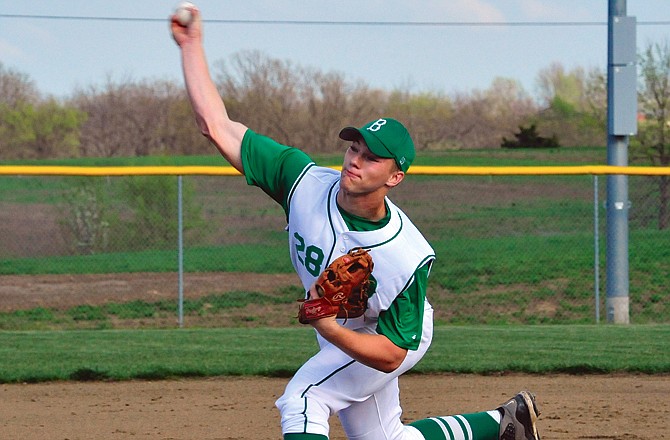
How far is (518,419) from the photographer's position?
4.54 m

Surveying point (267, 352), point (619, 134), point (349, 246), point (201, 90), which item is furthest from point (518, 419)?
point (619, 134)

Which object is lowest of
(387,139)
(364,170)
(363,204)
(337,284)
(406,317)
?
(406,317)

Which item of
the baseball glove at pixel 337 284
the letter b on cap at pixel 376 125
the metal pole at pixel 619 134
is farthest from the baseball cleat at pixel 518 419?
the metal pole at pixel 619 134

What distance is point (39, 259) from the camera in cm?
1605

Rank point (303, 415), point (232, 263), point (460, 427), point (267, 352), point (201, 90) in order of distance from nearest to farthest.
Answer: point (303, 415) < point (201, 90) < point (460, 427) < point (267, 352) < point (232, 263)

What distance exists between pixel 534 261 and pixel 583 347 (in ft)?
24.8

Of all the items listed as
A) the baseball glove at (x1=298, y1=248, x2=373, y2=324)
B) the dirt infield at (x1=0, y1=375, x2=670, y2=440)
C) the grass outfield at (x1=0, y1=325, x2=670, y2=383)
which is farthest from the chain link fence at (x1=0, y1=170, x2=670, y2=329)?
the baseball glove at (x1=298, y1=248, x2=373, y2=324)

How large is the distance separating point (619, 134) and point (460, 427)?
315 inches

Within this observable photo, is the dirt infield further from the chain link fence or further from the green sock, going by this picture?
the chain link fence

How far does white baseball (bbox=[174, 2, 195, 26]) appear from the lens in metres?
3.60

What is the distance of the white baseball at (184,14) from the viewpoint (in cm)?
360

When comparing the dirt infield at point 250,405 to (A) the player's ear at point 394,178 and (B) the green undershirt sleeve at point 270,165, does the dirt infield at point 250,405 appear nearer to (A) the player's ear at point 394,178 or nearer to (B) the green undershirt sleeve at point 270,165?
(B) the green undershirt sleeve at point 270,165

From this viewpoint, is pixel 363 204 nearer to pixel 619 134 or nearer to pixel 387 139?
pixel 387 139

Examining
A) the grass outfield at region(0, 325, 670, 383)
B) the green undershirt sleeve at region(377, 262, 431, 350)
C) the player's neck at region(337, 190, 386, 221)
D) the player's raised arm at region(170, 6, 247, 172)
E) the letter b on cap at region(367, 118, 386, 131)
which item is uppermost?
the player's raised arm at region(170, 6, 247, 172)
